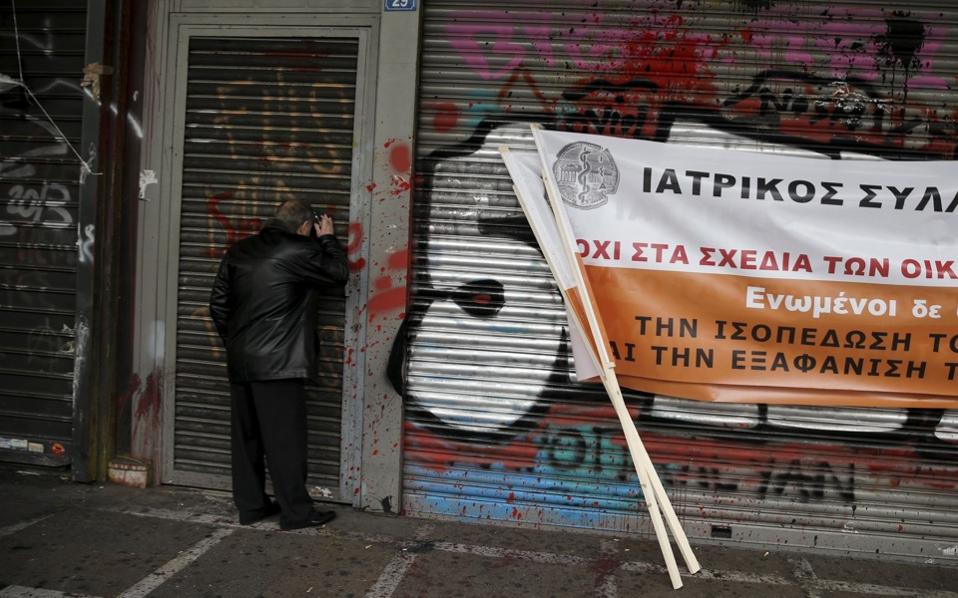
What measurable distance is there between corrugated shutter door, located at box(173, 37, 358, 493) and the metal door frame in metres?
0.05

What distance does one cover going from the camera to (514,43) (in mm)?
4750

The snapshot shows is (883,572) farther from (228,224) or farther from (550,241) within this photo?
(228,224)

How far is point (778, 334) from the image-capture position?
4.29 meters

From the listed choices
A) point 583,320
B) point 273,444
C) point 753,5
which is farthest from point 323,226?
point 753,5

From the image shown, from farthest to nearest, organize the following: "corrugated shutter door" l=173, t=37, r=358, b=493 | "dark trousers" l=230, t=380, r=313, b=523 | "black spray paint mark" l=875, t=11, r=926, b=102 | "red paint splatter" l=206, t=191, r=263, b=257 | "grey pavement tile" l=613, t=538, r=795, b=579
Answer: "red paint splatter" l=206, t=191, r=263, b=257, "corrugated shutter door" l=173, t=37, r=358, b=493, "dark trousers" l=230, t=380, r=313, b=523, "black spray paint mark" l=875, t=11, r=926, b=102, "grey pavement tile" l=613, t=538, r=795, b=579

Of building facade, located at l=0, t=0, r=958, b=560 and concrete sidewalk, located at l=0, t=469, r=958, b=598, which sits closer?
concrete sidewalk, located at l=0, t=469, r=958, b=598

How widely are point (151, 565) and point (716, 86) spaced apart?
4.09 m

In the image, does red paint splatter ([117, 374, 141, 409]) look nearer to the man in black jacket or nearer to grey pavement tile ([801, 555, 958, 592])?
the man in black jacket

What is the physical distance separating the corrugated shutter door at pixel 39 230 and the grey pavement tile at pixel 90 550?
3.17 ft

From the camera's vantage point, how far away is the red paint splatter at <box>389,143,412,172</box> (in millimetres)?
4781

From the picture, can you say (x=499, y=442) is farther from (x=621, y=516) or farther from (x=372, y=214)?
(x=372, y=214)

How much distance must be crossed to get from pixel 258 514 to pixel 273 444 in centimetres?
49

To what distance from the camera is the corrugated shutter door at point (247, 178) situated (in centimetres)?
498

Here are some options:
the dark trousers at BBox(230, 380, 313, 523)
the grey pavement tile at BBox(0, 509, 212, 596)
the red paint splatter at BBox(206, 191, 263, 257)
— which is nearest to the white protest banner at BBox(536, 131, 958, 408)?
the dark trousers at BBox(230, 380, 313, 523)
